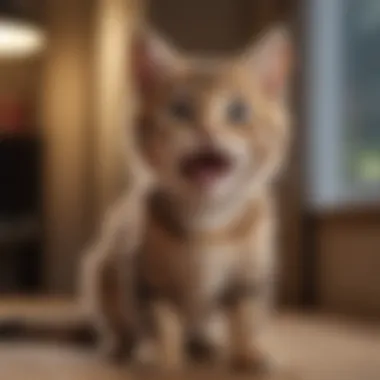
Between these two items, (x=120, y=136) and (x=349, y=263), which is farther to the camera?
(x=349, y=263)

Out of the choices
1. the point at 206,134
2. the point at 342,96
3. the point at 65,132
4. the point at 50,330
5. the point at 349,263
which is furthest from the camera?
the point at 65,132

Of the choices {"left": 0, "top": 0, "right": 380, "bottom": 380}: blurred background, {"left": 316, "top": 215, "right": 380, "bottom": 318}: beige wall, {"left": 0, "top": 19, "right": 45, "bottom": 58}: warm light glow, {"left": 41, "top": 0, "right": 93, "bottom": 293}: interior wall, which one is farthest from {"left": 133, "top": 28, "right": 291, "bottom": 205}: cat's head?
{"left": 0, "top": 19, "right": 45, "bottom": 58}: warm light glow

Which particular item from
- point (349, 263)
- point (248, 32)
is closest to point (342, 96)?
point (248, 32)

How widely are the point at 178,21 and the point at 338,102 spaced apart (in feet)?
1.29

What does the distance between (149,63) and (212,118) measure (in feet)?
0.29

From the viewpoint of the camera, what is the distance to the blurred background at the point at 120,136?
158cm

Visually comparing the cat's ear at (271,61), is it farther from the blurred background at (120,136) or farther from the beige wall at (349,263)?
the beige wall at (349,263)

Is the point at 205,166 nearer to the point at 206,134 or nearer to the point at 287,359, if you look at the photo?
the point at 206,134

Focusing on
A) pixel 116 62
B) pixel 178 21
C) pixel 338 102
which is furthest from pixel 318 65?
pixel 116 62

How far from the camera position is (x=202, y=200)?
82cm

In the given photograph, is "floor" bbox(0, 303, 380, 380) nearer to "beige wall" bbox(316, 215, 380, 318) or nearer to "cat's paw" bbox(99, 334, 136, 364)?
"cat's paw" bbox(99, 334, 136, 364)

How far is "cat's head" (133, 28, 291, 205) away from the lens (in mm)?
814

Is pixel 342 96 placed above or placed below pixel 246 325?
above

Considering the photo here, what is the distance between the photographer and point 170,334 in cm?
83
